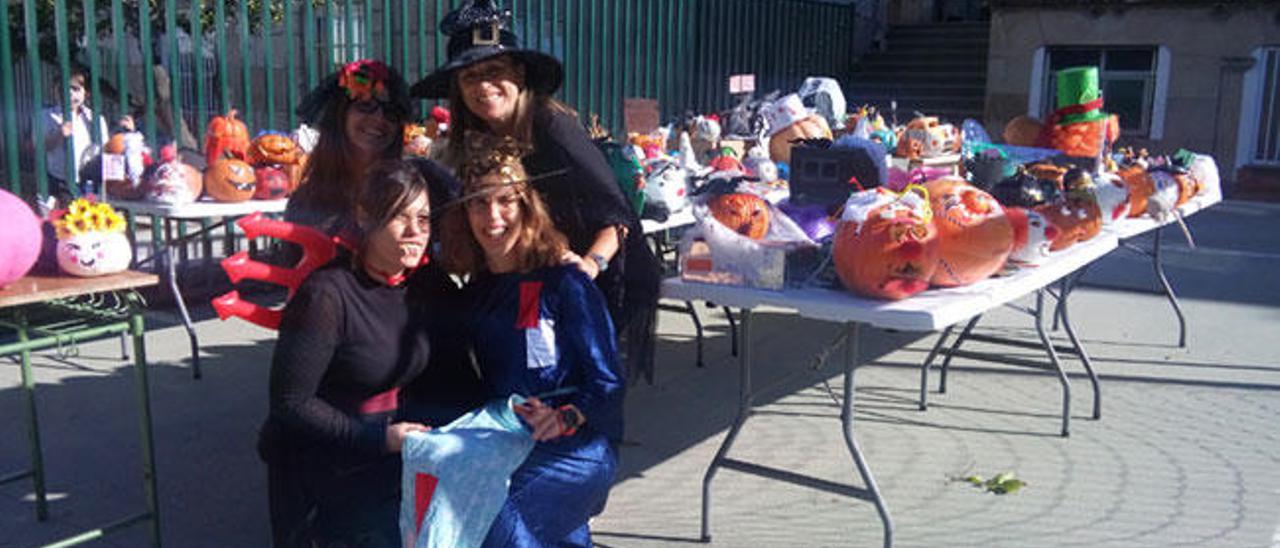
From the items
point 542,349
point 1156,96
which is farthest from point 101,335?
point 1156,96

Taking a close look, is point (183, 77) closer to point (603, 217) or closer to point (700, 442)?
point (700, 442)

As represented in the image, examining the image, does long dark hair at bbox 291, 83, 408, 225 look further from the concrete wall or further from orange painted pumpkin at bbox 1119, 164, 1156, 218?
the concrete wall

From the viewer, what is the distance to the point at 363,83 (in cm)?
347

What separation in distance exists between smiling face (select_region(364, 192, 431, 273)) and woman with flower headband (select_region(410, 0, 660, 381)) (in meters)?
0.33

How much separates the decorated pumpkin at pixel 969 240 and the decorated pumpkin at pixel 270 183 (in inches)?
166

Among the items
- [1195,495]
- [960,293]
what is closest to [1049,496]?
[1195,495]

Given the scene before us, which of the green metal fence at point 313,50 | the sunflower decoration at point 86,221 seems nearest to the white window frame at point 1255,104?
the green metal fence at point 313,50

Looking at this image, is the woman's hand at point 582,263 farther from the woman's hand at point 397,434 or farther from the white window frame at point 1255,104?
the white window frame at point 1255,104

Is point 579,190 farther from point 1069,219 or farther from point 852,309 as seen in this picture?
point 1069,219

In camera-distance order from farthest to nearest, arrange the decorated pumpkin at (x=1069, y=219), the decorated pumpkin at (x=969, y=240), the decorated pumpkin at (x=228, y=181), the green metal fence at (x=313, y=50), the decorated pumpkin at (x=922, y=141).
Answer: the green metal fence at (x=313, y=50) < the decorated pumpkin at (x=922, y=141) < the decorated pumpkin at (x=228, y=181) < the decorated pumpkin at (x=1069, y=219) < the decorated pumpkin at (x=969, y=240)

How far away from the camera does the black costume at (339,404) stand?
2680 millimetres

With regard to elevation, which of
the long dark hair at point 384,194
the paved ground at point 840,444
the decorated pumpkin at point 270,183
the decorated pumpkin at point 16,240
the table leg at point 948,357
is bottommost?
the paved ground at point 840,444

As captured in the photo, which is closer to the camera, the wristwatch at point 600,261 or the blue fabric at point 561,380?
the blue fabric at point 561,380

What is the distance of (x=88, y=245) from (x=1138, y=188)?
15.5ft
